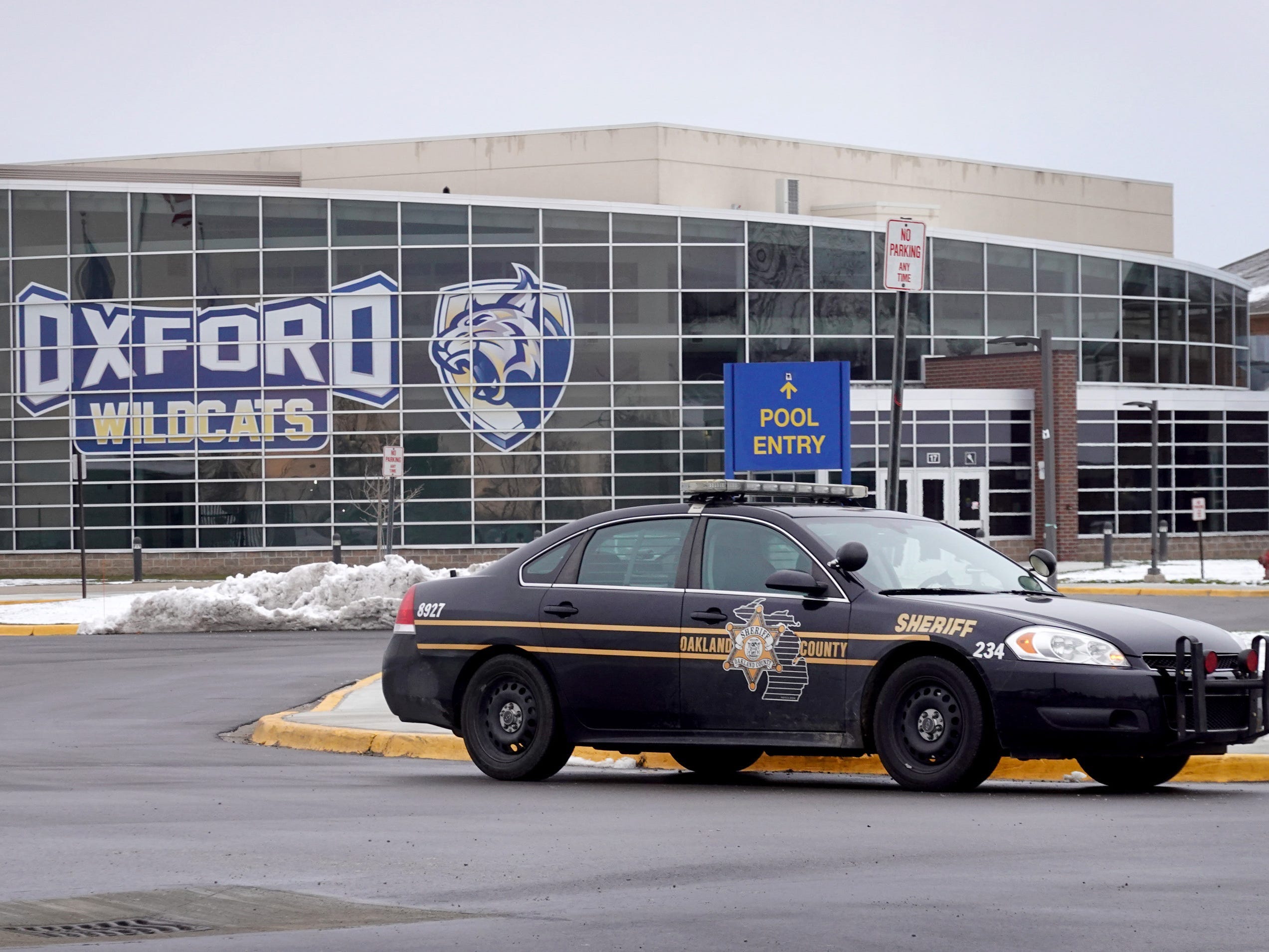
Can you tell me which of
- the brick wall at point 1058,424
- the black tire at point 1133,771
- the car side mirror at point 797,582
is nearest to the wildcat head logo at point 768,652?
the car side mirror at point 797,582

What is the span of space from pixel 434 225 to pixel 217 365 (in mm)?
6702

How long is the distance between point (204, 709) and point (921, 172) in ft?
158

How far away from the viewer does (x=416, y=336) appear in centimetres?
4809

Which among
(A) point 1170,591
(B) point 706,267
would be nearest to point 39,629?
(A) point 1170,591

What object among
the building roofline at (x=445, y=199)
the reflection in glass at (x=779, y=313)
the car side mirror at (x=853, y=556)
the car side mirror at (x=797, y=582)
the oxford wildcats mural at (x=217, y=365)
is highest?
the building roofline at (x=445, y=199)

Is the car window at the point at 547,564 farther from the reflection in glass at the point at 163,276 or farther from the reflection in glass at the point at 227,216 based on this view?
the reflection in glass at the point at 163,276

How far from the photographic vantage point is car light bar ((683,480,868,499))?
10695 millimetres

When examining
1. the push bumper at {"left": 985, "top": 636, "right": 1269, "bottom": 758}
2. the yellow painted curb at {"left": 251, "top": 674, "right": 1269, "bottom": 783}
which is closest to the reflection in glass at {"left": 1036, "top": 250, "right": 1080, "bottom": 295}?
the yellow painted curb at {"left": 251, "top": 674, "right": 1269, "bottom": 783}

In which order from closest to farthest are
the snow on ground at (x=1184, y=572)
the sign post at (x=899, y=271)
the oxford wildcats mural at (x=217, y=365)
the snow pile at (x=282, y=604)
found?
the sign post at (x=899, y=271), the snow pile at (x=282, y=604), the snow on ground at (x=1184, y=572), the oxford wildcats mural at (x=217, y=365)

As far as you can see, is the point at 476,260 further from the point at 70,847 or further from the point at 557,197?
the point at 70,847

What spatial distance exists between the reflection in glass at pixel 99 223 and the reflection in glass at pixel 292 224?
3.71 m

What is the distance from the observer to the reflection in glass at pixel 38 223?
48406mm

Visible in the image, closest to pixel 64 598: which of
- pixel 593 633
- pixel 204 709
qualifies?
pixel 204 709

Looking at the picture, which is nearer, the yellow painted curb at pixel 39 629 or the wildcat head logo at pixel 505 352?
the yellow painted curb at pixel 39 629
